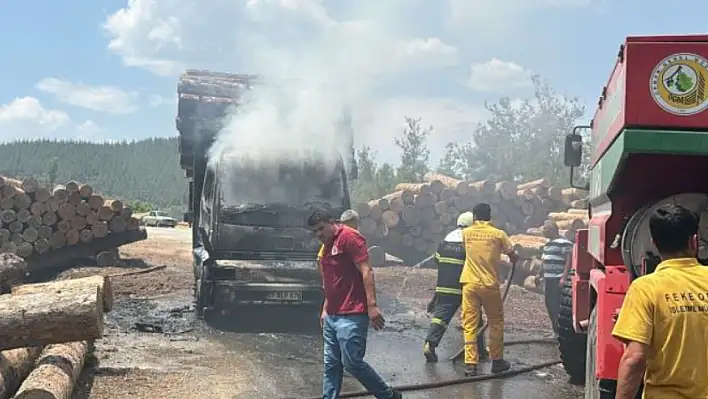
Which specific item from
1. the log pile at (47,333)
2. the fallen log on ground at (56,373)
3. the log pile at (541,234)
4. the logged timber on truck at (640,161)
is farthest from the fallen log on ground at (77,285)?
the log pile at (541,234)

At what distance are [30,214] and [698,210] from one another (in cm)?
1466

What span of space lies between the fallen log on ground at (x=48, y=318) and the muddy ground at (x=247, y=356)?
607mm

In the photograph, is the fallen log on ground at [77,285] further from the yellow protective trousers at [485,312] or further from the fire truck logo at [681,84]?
the fire truck logo at [681,84]

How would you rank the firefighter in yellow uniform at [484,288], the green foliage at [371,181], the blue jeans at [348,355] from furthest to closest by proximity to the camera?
the green foliage at [371,181] → the firefighter in yellow uniform at [484,288] → the blue jeans at [348,355]

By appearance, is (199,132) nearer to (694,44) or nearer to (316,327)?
(316,327)

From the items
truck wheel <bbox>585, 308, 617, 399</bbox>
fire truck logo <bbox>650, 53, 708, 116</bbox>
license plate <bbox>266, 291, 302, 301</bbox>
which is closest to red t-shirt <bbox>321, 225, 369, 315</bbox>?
truck wheel <bbox>585, 308, 617, 399</bbox>

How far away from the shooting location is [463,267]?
334 inches

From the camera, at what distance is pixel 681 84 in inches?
163

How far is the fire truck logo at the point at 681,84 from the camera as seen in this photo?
408 cm

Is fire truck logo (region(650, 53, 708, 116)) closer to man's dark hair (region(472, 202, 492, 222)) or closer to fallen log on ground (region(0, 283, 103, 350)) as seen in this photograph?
man's dark hair (region(472, 202, 492, 222))

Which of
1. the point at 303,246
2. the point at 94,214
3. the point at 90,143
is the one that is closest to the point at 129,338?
the point at 303,246

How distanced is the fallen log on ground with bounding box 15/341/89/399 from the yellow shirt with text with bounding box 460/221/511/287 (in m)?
4.09

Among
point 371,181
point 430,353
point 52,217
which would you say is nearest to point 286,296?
point 430,353

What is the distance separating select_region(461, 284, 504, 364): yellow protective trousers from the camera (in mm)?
7926
